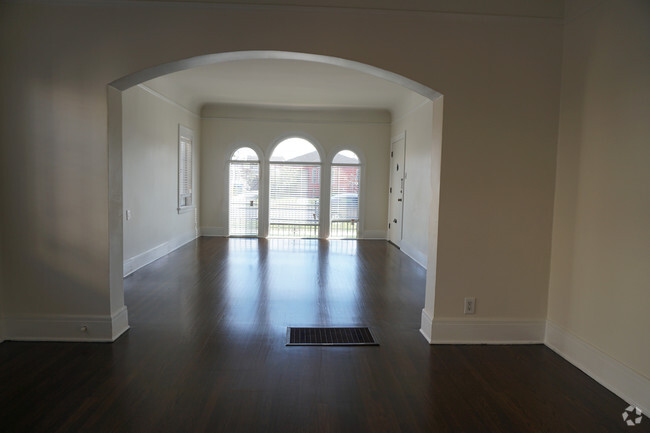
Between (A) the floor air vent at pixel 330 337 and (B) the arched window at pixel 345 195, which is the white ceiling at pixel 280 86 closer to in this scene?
(B) the arched window at pixel 345 195

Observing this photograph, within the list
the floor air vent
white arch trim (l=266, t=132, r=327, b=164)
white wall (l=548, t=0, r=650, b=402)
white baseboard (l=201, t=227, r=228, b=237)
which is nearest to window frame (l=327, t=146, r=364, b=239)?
white arch trim (l=266, t=132, r=327, b=164)

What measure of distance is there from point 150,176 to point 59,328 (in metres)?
3.31

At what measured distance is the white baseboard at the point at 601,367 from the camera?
245 centimetres

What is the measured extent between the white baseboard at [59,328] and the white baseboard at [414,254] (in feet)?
14.8

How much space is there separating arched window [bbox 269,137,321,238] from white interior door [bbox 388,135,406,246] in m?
1.62

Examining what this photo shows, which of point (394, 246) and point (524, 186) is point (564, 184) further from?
point (394, 246)

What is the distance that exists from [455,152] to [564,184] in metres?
0.88

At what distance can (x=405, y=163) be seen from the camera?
7797 millimetres

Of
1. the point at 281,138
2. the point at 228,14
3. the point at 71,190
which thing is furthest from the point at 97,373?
the point at 281,138

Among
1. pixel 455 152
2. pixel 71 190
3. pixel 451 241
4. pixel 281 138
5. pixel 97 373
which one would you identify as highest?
pixel 281 138

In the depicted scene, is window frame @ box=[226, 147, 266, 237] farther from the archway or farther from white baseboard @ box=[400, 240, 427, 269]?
the archway

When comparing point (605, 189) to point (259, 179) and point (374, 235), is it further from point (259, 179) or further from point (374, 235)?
point (259, 179)

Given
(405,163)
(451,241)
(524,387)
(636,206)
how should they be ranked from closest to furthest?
(636,206) < (524,387) < (451,241) < (405,163)

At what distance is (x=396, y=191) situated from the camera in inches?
334
